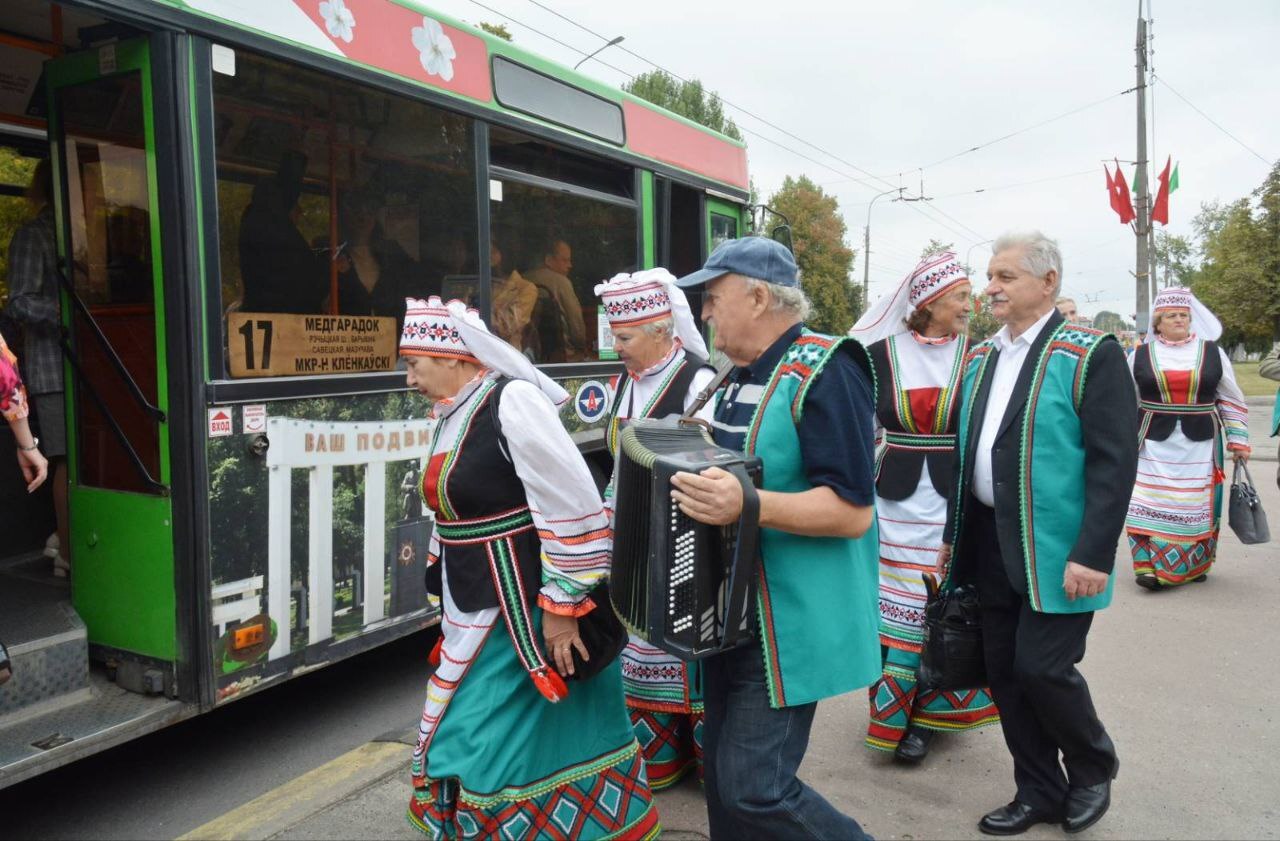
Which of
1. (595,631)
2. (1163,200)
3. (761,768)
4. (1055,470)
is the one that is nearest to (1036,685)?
(1055,470)

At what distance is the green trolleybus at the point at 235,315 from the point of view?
3.65 meters

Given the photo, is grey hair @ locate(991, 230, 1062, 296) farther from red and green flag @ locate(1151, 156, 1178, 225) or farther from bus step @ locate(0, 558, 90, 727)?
red and green flag @ locate(1151, 156, 1178, 225)

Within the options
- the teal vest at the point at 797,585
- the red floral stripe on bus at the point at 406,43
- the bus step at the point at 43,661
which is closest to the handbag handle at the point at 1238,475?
the red floral stripe on bus at the point at 406,43

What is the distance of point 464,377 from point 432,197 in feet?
6.71

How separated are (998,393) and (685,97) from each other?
42.3 meters

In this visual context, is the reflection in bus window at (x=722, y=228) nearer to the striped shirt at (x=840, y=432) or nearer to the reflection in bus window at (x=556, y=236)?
the reflection in bus window at (x=556, y=236)

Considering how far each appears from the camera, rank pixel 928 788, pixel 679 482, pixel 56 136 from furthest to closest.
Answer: pixel 56 136
pixel 928 788
pixel 679 482

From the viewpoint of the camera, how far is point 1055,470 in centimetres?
314

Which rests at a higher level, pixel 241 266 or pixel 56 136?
pixel 56 136

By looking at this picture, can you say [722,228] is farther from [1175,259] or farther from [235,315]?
[1175,259]

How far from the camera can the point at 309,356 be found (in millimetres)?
4164

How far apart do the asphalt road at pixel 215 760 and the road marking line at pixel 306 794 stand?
269mm

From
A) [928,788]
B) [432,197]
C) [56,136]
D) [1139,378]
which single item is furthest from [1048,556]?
[1139,378]

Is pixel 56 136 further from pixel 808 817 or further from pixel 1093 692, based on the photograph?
pixel 1093 692
